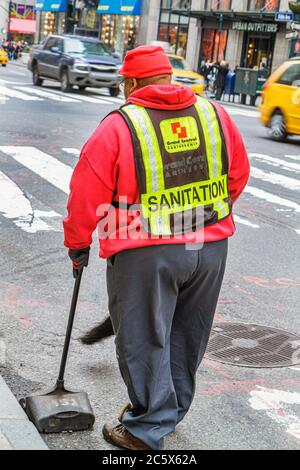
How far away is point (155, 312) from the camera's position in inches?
142

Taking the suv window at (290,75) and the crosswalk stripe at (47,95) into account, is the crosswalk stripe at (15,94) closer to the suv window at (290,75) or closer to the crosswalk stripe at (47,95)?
the crosswalk stripe at (47,95)

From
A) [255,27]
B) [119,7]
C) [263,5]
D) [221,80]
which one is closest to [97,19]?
[119,7]

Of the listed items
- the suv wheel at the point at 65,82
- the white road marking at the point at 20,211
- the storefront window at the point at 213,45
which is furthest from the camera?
the storefront window at the point at 213,45

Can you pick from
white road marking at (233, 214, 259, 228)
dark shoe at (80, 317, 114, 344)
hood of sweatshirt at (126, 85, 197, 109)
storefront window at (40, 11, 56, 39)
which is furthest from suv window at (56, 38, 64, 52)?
→ storefront window at (40, 11, 56, 39)

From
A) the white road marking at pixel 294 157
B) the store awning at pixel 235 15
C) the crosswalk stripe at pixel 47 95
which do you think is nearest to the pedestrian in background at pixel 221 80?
the store awning at pixel 235 15

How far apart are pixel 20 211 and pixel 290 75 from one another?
10.4 metres

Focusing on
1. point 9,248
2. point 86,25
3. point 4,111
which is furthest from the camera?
point 86,25

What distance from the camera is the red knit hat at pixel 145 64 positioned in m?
3.62

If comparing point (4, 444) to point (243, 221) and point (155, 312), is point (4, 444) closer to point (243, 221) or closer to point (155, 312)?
point (155, 312)

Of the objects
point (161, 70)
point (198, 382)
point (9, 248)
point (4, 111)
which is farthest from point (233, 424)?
point (4, 111)

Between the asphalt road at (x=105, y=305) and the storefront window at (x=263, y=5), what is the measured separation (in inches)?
1111

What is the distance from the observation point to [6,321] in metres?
5.62
